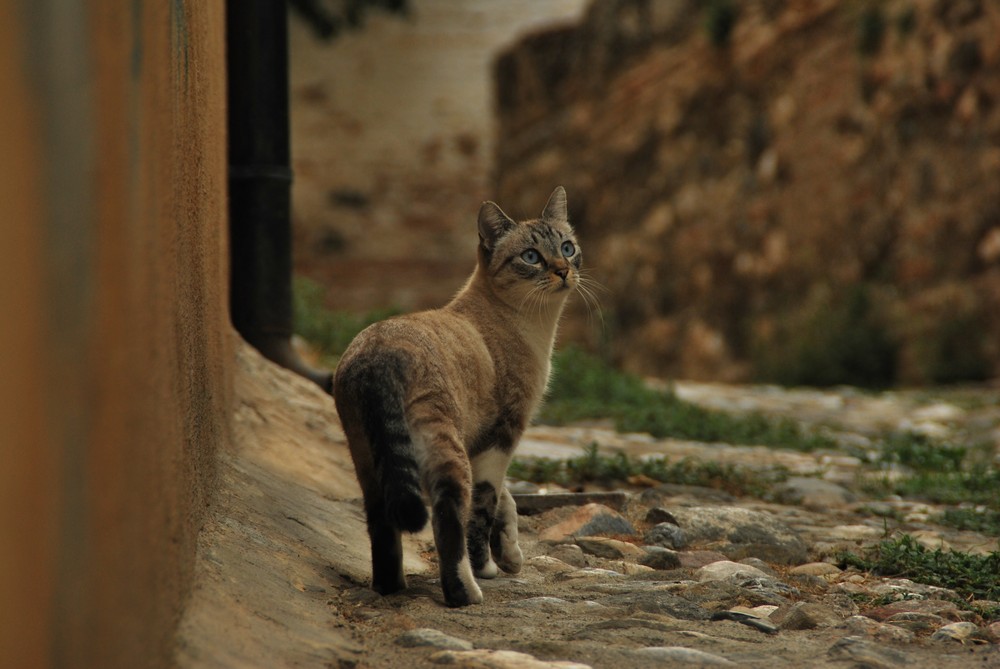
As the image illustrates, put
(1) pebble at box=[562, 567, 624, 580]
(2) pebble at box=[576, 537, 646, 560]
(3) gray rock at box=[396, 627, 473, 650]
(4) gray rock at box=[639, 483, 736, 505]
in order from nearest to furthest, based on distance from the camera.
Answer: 1. (3) gray rock at box=[396, 627, 473, 650]
2. (1) pebble at box=[562, 567, 624, 580]
3. (2) pebble at box=[576, 537, 646, 560]
4. (4) gray rock at box=[639, 483, 736, 505]

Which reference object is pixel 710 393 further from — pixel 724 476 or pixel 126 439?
pixel 126 439

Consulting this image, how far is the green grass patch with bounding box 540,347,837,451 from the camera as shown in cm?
671

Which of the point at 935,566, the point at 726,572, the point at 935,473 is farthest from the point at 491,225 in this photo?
the point at 935,473

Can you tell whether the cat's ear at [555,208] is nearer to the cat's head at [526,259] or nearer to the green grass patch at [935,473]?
the cat's head at [526,259]

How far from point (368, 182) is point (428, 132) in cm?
109

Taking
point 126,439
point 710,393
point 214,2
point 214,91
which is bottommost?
point 710,393

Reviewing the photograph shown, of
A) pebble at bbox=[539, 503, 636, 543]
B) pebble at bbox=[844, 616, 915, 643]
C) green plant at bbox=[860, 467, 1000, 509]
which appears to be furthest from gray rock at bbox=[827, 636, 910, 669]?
green plant at bbox=[860, 467, 1000, 509]

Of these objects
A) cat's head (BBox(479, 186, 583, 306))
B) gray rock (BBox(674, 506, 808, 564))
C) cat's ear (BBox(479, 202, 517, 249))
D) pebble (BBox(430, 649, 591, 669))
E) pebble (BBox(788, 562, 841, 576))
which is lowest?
pebble (BBox(788, 562, 841, 576))

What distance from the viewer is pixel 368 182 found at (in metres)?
15.8

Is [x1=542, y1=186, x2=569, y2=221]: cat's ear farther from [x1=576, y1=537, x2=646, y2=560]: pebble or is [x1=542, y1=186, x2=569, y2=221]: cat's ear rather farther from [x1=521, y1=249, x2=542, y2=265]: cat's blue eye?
[x1=576, y1=537, x2=646, y2=560]: pebble

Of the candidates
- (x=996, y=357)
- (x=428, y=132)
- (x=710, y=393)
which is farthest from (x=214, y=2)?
(x=428, y=132)

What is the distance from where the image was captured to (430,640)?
2.48 meters

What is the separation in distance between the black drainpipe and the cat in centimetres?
149

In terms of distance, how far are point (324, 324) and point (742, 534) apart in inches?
195
